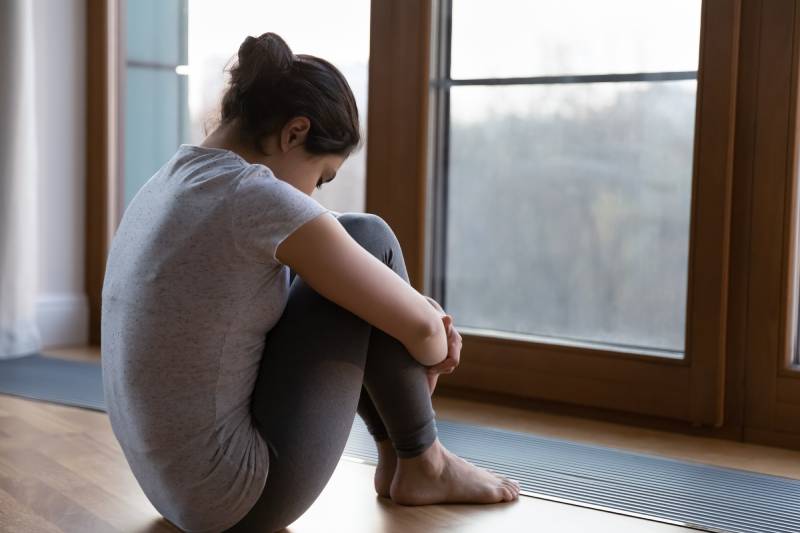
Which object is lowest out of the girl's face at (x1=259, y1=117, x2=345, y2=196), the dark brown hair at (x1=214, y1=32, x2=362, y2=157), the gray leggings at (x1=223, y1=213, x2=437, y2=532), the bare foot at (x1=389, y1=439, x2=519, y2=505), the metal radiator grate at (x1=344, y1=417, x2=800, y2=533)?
the metal radiator grate at (x1=344, y1=417, x2=800, y2=533)

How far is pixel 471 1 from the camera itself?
268 centimetres

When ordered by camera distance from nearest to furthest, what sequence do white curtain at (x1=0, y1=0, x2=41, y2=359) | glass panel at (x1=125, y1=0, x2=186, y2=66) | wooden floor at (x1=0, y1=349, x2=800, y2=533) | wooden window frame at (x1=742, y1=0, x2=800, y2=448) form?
wooden floor at (x1=0, y1=349, x2=800, y2=533) < wooden window frame at (x1=742, y1=0, x2=800, y2=448) < white curtain at (x1=0, y1=0, x2=41, y2=359) < glass panel at (x1=125, y1=0, x2=186, y2=66)

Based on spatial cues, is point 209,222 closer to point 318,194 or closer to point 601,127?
point 601,127

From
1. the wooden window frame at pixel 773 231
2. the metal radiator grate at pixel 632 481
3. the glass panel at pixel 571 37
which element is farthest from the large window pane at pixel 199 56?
the wooden window frame at pixel 773 231

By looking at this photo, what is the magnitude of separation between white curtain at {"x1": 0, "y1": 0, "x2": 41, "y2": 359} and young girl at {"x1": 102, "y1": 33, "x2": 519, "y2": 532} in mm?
1848

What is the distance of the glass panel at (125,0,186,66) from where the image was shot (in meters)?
3.41

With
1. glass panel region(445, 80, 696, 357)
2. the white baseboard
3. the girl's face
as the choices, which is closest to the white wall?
the white baseboard

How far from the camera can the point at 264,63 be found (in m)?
1.43

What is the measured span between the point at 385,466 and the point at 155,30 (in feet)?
7.17

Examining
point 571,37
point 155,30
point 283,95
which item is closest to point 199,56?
point 155,30

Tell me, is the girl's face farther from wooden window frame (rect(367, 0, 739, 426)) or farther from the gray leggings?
wooden window frame (rect(367, 0, 739, 426))

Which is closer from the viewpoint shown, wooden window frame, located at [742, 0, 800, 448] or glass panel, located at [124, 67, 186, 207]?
wooden window frame, located at [742, 0, 800, 448]

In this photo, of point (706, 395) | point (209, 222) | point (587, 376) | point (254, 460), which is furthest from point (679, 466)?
point (209, 222)

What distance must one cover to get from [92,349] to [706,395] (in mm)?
2072
